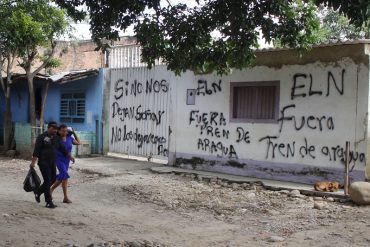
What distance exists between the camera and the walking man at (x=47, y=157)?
7961mm

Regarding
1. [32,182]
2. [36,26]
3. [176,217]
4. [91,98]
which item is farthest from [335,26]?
[32,182]

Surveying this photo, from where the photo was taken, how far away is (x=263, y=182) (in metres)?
10.2

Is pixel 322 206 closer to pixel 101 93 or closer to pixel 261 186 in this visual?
pixel 261 186

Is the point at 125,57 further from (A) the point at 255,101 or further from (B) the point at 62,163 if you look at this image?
(B) the point at 62,163

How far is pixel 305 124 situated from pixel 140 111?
5588 mm

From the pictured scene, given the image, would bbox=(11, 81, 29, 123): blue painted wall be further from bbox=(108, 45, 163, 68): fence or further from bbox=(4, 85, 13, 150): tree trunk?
bbox=(108, 45, 163, 68): fence

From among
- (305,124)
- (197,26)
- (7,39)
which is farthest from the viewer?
(7,39)

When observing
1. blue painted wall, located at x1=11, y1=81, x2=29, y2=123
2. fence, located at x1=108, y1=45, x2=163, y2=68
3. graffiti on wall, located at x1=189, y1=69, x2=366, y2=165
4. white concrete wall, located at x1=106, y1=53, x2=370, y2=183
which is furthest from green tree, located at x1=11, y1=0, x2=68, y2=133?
graffiti on wall, located at x1=189, y1=69, x2=366, y2=165

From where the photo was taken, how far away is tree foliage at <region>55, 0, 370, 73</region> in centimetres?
577

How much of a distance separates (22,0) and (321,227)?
8.52 metres

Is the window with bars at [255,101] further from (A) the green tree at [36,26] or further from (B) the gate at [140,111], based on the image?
(A) the green tree at [36,26]

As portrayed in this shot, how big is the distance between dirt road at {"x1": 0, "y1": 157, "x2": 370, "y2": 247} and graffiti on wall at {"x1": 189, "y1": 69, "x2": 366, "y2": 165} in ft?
3.80

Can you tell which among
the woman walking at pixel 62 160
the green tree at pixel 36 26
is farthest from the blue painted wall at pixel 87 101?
the woman walking at pixel 62 160

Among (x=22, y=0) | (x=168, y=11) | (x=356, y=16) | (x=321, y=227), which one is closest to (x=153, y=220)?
(x=321, y=227)
